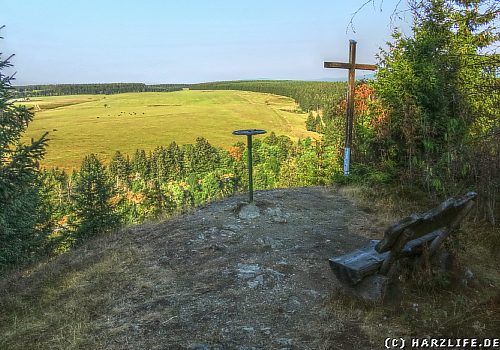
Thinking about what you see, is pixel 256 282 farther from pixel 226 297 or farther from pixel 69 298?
pixel 69 298

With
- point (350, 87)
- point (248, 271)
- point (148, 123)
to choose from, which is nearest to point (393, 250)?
point (248, 271)

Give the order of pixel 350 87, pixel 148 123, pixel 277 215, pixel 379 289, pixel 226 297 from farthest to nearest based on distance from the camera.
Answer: pixel 148 123 < pixel 350 87 < pixel 277 215 < pixel 226 297 < pixel 379 289

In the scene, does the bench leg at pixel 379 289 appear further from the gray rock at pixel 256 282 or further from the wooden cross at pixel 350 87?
the wooden cross at pixel 350 87

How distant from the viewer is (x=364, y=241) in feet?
24.5

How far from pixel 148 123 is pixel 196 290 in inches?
5799

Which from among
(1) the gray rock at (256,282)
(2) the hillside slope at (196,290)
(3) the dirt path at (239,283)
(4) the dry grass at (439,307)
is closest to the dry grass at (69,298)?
(2) the hillside slope at (196,290)

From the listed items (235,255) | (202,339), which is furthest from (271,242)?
A: (202,339)

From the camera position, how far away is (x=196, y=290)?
5.61 meters

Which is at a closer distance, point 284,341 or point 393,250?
point 284,341

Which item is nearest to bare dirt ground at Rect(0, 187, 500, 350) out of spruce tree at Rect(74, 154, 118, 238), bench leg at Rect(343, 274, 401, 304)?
bench leg at Rect(343, 274, 401, 304)

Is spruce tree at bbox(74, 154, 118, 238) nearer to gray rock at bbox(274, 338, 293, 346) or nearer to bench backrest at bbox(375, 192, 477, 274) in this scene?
gray rock at bbox(274, 338, 293, 346)

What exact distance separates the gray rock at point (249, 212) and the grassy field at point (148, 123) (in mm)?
92720

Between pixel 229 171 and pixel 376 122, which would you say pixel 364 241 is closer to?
pixel 376 122

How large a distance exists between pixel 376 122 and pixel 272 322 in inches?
361
